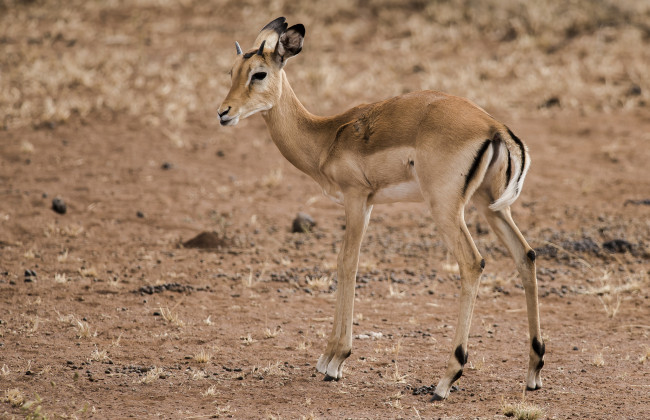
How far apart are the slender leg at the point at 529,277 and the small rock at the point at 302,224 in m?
4.41

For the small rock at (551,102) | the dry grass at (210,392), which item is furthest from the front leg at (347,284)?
the small rock at (551,102)

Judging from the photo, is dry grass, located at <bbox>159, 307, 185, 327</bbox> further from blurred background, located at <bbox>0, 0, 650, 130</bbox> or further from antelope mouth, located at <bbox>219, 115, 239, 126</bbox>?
blurred background, located at <bbox>0, 0, 650, 130</bbox>

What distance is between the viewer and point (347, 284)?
6.30m

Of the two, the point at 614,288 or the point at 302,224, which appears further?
the point at 302,224

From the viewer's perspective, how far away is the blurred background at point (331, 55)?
14570 mm

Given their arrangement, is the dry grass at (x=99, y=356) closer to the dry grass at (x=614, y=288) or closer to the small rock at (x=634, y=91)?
the dry grass at (x=614, y=288)

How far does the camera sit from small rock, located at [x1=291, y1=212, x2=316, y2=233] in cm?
1038

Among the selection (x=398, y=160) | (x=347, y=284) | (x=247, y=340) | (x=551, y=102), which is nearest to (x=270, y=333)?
(x=247, y=340)

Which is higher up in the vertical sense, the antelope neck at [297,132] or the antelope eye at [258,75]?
the antelope eye at [258,75]

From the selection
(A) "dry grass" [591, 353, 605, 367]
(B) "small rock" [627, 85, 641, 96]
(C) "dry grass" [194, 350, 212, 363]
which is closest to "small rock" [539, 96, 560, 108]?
(B) "small rock" [627, 85, 641, 96]

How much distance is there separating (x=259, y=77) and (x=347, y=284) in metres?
1.85

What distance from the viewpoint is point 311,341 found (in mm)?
7160

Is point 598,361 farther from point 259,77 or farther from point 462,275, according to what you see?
point 259,77

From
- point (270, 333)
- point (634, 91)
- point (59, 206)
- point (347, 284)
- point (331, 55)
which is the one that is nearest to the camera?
point (347, 284)
